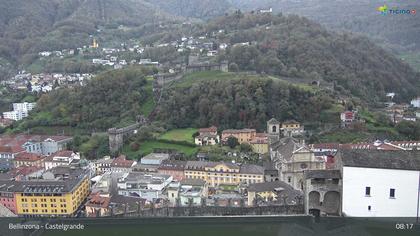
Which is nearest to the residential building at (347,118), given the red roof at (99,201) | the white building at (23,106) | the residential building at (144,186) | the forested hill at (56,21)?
the residential building at (144,186)

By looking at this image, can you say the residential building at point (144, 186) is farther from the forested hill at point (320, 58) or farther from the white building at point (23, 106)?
the white building at point (23, 106)

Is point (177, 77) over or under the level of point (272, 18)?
under

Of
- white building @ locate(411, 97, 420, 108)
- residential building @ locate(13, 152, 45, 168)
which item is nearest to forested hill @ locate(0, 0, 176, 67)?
residential building @ locate(13, 152, 45, 168)

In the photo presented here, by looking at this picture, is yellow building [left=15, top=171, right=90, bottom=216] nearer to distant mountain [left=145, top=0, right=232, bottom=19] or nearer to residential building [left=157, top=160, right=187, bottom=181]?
residential building [left=157, top=160, right=187, bottom=181]

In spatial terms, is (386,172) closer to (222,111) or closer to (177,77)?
(222,111)

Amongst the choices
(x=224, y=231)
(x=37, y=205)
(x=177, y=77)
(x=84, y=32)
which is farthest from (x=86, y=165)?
(x=84, y=32)
